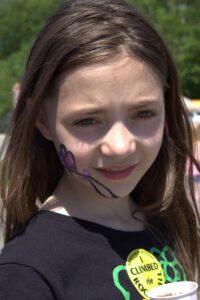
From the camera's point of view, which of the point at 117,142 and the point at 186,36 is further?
the point at 186,36

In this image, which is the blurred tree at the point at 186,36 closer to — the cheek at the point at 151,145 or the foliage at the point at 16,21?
the foliage at the point at 16,21

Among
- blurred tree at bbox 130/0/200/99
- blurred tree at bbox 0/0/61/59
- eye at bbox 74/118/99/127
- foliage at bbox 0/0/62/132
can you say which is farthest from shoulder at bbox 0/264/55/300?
blurred tree at bbox 0/0/61/59

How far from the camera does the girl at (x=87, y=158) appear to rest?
1.53m

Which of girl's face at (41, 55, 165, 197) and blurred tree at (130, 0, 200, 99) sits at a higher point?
girl's face at (41, 55, 165, 197)

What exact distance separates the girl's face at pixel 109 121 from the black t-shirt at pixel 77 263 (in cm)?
14

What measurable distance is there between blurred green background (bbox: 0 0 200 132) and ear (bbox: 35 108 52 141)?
21.0 meters

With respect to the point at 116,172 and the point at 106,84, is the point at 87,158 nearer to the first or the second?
the point at 116,172

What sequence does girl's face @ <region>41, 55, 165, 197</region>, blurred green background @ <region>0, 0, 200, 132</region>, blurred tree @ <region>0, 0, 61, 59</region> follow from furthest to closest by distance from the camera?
blurred tree @ <region>0, 0, 61, 59</region> → blurred green background @ <region>0, 0, 200, 132</region> → girl's face @ <region>41, 55, 165, 197</region>

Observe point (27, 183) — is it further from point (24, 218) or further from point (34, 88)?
point (34, 88)

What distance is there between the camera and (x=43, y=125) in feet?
5.62

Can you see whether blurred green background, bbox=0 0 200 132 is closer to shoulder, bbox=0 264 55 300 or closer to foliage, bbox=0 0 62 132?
foliage, bbox=0 0 62 132

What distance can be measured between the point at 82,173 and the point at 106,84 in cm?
26

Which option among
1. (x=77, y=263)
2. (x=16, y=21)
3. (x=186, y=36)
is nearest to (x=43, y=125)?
(x=77, y=263)

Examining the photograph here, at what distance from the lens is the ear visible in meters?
1.69
